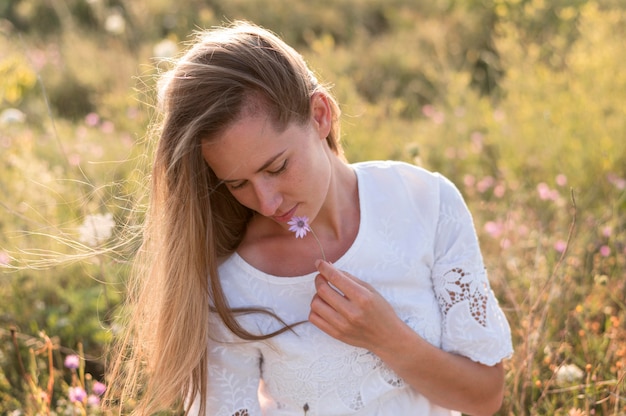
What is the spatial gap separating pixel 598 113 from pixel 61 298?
291 cm

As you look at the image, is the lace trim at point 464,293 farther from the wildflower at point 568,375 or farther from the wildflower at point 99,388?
the wildflower at point 99,388

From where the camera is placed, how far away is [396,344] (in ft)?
5.40

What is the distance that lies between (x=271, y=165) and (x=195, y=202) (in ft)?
0.74

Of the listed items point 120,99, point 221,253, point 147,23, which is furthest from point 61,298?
point 147,23

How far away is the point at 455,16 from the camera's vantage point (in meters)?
8.82

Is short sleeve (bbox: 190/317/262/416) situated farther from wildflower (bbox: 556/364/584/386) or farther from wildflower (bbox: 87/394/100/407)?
wildflower (bbox: 556/364/584/386)

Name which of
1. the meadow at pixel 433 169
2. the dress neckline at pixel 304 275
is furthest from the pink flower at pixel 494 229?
the dress neckline at pixel 304 275

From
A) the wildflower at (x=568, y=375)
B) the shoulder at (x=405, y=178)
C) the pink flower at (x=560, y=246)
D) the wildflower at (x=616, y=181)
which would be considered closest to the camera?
the shoulder at (x=405, y=178)

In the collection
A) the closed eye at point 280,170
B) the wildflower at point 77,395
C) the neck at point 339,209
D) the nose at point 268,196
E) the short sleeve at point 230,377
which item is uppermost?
the closed eye at point 280,170

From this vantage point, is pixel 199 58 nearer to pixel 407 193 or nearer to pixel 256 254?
pixel 256 254

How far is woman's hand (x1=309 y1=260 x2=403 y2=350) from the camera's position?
5.20 feet

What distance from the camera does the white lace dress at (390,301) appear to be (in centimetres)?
172

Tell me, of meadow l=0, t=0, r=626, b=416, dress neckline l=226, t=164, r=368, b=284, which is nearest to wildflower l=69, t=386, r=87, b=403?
meadow l=0, t=0, r=626, b=416

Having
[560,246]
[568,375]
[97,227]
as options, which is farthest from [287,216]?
[560,246]
